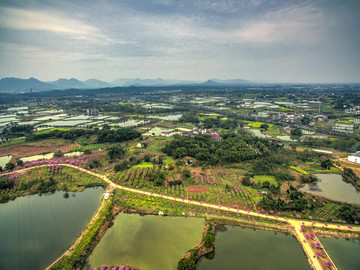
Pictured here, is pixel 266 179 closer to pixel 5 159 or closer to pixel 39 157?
pixel 39 157

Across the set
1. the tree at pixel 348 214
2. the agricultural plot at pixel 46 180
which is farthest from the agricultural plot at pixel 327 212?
the agricultural plot at pixel 46 180

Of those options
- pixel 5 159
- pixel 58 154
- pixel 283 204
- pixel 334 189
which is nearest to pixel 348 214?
pixel 283 204

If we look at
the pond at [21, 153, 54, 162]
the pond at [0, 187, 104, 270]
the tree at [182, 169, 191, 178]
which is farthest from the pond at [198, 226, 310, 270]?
the pond at [21, 153, 54, 162]

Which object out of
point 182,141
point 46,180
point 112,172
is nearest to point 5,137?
point 46,180

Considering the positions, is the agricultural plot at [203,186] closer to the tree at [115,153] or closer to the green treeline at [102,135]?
the tree at [115,153]

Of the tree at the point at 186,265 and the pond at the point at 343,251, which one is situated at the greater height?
the tree at the point at 186,265
